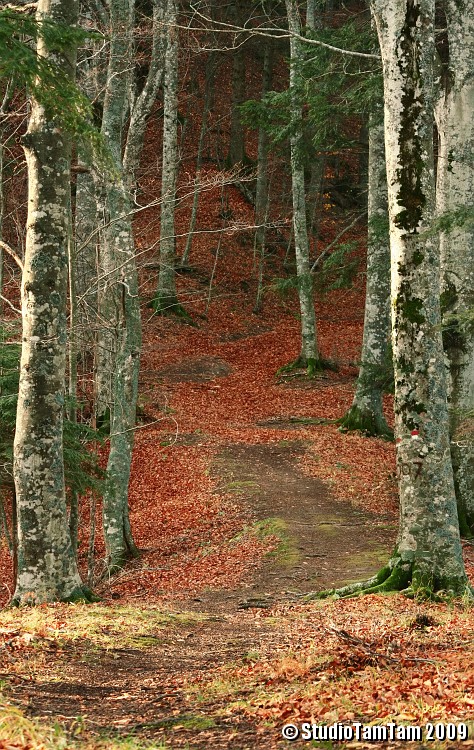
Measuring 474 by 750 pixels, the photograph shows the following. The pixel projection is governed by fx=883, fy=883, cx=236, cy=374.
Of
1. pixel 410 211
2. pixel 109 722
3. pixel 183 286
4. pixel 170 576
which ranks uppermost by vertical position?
pixel 183 286

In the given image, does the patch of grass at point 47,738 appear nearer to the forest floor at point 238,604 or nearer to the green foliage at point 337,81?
the forest floor at point 238,604

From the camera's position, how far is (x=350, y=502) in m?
14.6

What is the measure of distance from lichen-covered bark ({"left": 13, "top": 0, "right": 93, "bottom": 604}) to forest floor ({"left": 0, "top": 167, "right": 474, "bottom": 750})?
661 millimetres

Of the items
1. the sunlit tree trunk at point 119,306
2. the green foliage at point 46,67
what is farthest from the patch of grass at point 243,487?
the green foliage at point 46,67

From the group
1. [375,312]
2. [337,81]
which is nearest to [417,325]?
[337,81]

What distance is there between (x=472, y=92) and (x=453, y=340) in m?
3.44

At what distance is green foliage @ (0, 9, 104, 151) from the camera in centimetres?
614

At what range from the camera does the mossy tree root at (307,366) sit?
23.9 m

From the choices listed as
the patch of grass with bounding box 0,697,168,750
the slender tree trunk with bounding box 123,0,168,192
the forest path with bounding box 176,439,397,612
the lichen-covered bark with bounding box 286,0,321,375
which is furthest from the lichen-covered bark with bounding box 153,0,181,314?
the patch of grass with bounding box 0,697,168,750

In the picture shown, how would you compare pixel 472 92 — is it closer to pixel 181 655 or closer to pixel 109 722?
pixel 181 655

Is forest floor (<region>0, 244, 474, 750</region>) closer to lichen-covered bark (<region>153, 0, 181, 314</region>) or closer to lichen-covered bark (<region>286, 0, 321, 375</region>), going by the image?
lichen-covered bark (<region>286, 0, 321, 375</region>)

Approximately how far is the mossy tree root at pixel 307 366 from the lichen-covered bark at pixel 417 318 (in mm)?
15237

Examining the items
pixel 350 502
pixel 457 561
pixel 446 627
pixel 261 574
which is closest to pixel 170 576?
pixel 261 574

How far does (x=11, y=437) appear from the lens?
35.8ft
